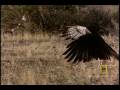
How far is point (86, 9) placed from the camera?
656cm

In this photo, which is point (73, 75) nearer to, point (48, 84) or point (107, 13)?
point (48, 84)

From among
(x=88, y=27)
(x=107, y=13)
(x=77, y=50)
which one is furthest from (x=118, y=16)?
(x=77, y=50)

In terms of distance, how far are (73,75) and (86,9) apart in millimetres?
1549

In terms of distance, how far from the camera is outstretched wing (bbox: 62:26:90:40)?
5.48 metres

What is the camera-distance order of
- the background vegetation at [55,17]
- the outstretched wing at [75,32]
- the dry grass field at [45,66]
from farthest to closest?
the background vegetation at [55,17]
the outstretched wing at [75,32]
the dry grass field at [45,66]

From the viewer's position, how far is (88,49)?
546cm

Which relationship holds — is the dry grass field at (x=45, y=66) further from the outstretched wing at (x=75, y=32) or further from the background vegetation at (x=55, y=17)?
the background vegetation at (x=55, y=17)

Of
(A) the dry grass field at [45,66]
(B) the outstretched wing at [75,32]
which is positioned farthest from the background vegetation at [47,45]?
(B) the outstretched wing at [75,32]

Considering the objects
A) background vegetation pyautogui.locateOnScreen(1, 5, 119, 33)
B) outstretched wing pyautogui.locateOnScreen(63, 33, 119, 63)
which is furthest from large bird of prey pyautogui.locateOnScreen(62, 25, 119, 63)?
background vegetation pyautogui.locateOnScreen(1, 5, 119, 33)

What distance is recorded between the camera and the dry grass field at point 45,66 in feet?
17.5

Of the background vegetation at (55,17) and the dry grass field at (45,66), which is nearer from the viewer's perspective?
the dry grass field at (45,66)

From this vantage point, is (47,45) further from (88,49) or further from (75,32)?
(88,49)

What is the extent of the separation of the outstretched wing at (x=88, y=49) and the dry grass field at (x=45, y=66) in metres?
0.09

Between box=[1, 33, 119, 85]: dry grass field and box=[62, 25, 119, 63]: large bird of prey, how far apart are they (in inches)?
3.6
